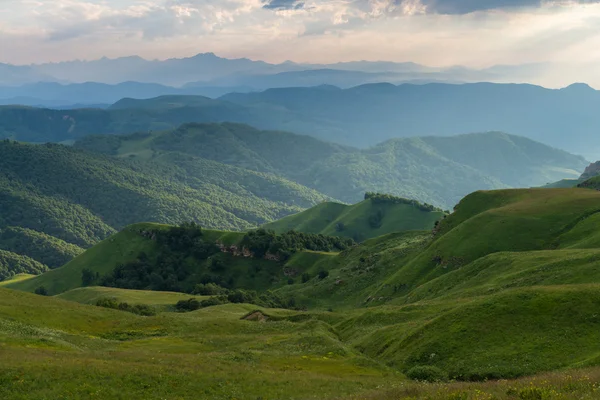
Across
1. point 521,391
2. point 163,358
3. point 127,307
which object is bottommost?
point 127,307

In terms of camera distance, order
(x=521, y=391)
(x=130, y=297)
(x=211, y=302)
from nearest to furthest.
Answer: (x=521, y=391) → (x=211, y=302) → (x=130, y=297)

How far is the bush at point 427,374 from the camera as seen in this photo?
41188mm

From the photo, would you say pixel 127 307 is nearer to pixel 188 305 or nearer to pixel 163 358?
pixel 188 305

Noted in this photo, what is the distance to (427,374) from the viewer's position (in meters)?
41.9

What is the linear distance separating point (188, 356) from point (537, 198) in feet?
315

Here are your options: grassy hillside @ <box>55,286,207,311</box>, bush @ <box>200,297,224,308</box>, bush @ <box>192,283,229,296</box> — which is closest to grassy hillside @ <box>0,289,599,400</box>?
bush @ <box>200,297,224,308</box>

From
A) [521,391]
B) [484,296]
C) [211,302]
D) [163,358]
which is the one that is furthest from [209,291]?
[521,391]

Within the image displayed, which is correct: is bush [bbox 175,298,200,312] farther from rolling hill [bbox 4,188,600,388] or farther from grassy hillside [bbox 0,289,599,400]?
grassy hillside [bbox 0,289,599,400]

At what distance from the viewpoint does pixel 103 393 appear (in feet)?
110

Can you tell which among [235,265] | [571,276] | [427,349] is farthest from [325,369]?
[235,265]

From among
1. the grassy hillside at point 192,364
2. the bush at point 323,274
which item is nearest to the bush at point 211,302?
the grassy hillside at point 192,364

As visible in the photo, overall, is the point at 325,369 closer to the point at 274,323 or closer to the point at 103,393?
the point at 103,393

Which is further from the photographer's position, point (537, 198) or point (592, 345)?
point (537, 198)

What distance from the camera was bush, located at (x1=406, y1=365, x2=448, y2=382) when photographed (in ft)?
135
